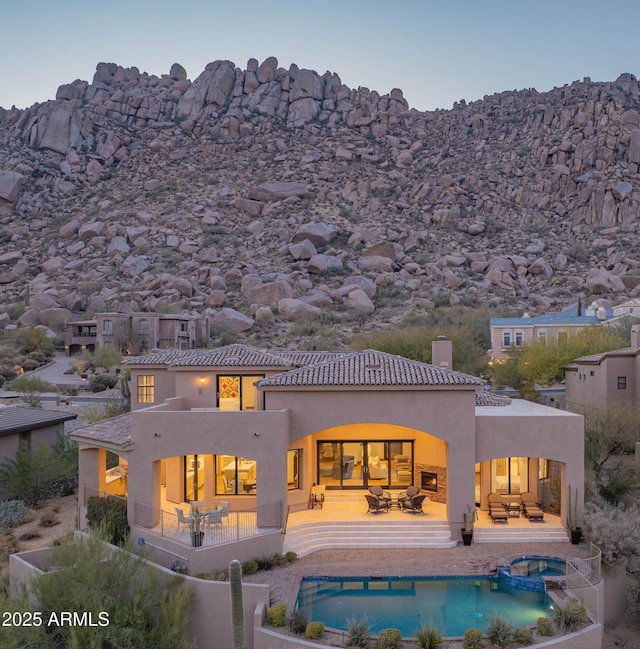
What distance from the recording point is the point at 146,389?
→ 2575 centimetres

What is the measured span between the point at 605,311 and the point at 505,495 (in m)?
36.9

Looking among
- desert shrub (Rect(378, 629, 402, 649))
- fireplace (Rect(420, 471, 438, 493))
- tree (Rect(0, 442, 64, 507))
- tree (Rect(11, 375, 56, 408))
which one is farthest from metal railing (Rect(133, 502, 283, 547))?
tree (Rect(11, 375, 56, 408))

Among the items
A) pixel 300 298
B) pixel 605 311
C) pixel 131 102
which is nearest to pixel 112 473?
pixel 300 298

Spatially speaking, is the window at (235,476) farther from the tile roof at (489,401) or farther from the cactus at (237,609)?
the tile roof at (489,401)

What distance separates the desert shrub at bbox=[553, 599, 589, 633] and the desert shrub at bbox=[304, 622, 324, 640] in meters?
5.60

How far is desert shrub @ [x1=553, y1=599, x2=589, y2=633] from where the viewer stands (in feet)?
46.5

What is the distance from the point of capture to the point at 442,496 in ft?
74.2

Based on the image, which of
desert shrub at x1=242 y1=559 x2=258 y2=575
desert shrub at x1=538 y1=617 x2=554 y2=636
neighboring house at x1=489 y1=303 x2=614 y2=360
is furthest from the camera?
neighboring house at x1=489 y1=303 x2=614 y2=360

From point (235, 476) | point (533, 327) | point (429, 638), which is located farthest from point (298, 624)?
point (533, 327)

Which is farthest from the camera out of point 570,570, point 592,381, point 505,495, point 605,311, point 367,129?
point 367,129

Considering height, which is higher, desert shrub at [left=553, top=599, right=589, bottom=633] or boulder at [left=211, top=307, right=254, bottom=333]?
boulder at [left=211, top=307, right=254, bottom=333]

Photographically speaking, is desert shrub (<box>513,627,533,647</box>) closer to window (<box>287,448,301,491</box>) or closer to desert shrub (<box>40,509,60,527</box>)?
window (<box>287,448,301,491</box>)

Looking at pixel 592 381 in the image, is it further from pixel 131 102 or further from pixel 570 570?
pixel 131 102

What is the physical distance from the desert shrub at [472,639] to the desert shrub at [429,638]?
0.53 meters
